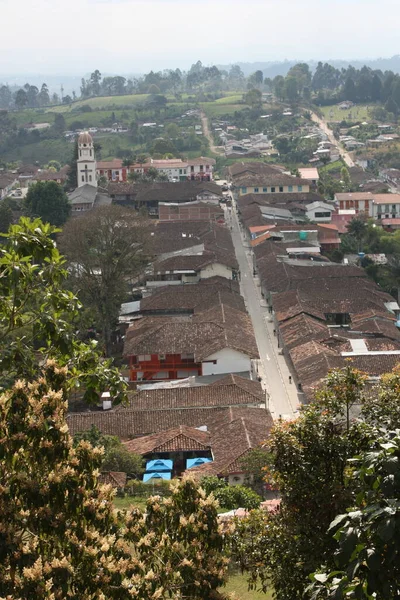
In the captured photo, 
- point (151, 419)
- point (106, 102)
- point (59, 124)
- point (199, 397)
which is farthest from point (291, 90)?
point (151, 419)

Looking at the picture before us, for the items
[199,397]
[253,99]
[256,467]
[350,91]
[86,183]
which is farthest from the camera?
[350,91]

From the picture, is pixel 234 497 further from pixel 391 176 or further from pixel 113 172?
pixel 391 176

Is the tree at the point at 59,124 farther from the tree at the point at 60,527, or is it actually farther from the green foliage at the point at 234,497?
the tree at the point at 60,527

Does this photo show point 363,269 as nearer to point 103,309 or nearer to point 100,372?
point 103,309

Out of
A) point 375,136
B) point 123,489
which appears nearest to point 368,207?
point 375,136

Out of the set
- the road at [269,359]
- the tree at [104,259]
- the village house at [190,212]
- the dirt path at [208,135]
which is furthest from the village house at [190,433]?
the dirt path at [208,135]

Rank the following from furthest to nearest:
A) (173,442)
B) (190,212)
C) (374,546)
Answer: (190,212), (173,442), (374,546)
